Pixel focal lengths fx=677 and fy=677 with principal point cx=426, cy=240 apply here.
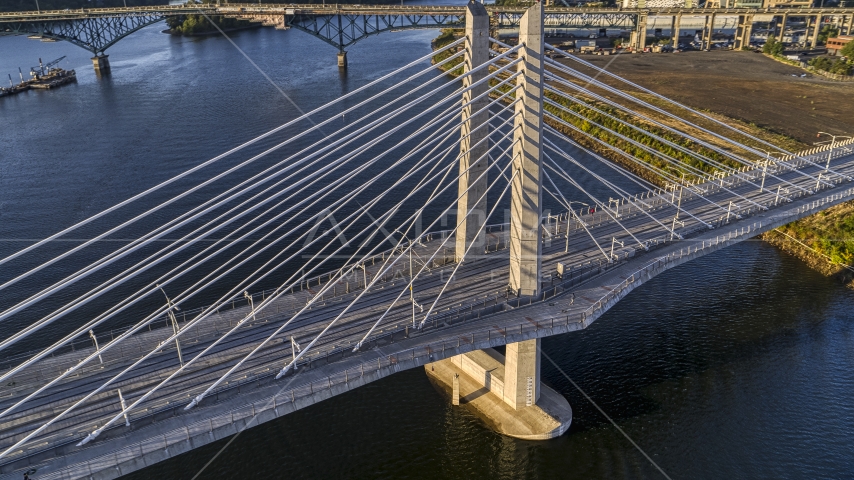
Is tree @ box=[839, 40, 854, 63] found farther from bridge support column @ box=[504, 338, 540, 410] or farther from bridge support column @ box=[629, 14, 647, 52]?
bridge support column @ box=[504, 338, 540, 410]

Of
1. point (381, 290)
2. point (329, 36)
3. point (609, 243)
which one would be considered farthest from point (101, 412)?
point (329, 36)

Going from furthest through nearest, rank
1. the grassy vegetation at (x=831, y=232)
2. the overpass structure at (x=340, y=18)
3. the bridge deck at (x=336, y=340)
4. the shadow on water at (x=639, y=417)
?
the overpass structure at (x=340, y=18) < the grassy vegetation at (x=831, y=232) < the shadow on water at (x=639, y=417) < the bridge deck at (x=336, y=340)

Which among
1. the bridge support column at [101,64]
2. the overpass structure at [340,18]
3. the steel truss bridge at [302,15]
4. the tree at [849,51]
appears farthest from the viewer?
the steel truss bridge at [302,15]

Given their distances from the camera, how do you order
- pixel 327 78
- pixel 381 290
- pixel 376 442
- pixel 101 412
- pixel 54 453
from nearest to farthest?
1. pixel 54 453
2. pixel 101 412
3. pixel 376 442
4. pixel 381 290
5. pixel 327 78

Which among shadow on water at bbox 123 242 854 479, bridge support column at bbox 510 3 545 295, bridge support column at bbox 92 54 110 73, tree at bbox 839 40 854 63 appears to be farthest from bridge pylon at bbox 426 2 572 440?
bridge support column at bbox 92 54 110 73

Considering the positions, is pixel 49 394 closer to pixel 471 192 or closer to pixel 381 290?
pixel 381 290

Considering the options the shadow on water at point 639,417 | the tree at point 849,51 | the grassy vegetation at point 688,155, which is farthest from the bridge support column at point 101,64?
the tree at point 849,51

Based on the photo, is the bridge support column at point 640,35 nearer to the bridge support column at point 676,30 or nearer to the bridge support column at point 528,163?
the bridge support column at point 676,30
